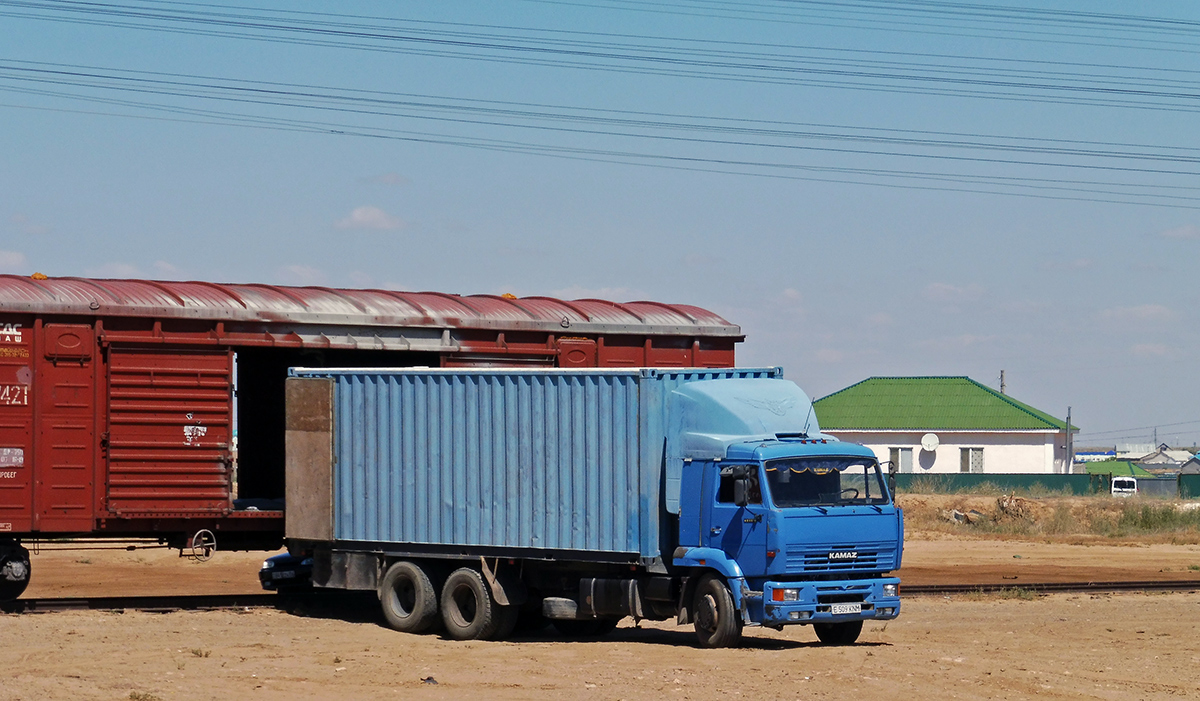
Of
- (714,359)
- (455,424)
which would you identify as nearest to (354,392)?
(455,424)

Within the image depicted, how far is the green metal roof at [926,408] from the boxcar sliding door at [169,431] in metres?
56.0

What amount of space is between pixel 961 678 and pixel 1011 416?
61256 millimetres

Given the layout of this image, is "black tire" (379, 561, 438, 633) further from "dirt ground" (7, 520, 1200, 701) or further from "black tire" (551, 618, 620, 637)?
"black tire" (551, 618, 620, 637)

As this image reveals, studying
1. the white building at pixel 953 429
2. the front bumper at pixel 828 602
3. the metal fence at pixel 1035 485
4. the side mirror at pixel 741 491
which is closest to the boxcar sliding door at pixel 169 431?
the side mirror at pixel 741 491

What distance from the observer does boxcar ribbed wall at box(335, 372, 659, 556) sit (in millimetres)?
17297

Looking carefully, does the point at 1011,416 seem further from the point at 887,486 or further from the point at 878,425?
the point at 887,486

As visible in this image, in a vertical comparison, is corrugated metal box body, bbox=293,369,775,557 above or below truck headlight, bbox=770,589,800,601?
above

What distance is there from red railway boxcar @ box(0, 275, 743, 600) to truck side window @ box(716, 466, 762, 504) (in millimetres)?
6790

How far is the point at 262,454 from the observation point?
24.6 meters

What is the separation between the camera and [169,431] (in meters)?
20.5

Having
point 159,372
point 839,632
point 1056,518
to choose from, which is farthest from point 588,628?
point 1056,518

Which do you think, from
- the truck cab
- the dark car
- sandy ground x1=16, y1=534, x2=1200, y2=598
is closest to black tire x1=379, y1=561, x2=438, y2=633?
the dark car

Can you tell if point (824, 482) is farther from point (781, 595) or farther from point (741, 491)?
point (781, 595)

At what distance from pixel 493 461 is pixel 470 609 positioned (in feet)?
6.47
